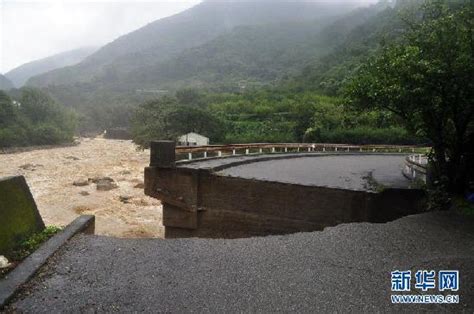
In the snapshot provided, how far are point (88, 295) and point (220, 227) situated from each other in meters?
8.05

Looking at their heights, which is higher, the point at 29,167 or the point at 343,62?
the point at 343,62

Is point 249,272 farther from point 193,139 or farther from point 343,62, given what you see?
point 343,62

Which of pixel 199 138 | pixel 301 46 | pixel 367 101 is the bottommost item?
pixel 199 138

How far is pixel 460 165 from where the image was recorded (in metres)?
10.6

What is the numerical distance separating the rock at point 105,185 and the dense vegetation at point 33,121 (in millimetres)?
33748

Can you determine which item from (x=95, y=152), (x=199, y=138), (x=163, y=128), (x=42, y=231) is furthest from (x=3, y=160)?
(x=42, y=231)

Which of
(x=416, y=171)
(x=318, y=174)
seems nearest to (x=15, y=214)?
(x=318, y=174)

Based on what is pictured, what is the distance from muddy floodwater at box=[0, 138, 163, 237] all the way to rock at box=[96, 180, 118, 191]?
144 millimetres

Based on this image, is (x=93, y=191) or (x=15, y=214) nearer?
(x=15, y=214)

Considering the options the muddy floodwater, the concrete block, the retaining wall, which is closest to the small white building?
the muddy floodwater

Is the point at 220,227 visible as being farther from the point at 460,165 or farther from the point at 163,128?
the point at 163,128

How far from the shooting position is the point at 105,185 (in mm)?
31406

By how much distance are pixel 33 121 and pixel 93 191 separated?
47.8 meters

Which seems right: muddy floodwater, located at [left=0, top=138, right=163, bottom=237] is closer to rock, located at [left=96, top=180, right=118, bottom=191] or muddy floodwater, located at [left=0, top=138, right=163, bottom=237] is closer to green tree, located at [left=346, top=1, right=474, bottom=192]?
rock, located at [left=96, top=180, right=118, bottom=191]
